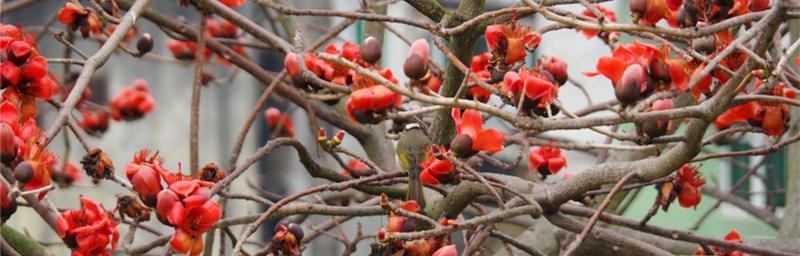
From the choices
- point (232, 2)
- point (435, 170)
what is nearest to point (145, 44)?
point (232, 2)

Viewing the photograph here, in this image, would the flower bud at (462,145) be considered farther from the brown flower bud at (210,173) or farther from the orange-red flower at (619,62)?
the brown flower bud at (210,173)

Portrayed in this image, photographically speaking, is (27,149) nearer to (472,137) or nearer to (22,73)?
(22,73)

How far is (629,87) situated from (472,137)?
29cm

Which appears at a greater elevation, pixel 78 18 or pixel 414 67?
pixel 414 67

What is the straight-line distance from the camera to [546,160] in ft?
8.45

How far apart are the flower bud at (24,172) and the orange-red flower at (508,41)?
2.13 feet

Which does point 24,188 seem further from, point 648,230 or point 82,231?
point 648,230

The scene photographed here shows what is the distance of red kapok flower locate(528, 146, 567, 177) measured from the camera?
8.41ft

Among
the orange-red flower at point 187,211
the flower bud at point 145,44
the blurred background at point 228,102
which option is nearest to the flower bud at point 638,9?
the orange-red flower at point 187,211

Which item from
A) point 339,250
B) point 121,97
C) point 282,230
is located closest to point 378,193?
point 282,230

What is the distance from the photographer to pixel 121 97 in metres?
3.69

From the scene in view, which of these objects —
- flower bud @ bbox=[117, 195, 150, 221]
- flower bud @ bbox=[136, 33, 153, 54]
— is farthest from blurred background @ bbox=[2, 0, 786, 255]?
flower bud @ bbox=[117, 195, 150, 221]

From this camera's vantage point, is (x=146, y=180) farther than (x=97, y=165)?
No

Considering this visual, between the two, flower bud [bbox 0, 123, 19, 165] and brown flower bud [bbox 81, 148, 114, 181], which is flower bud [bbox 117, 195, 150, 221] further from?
flower bud [bbox 0, 123, 19, 165]
